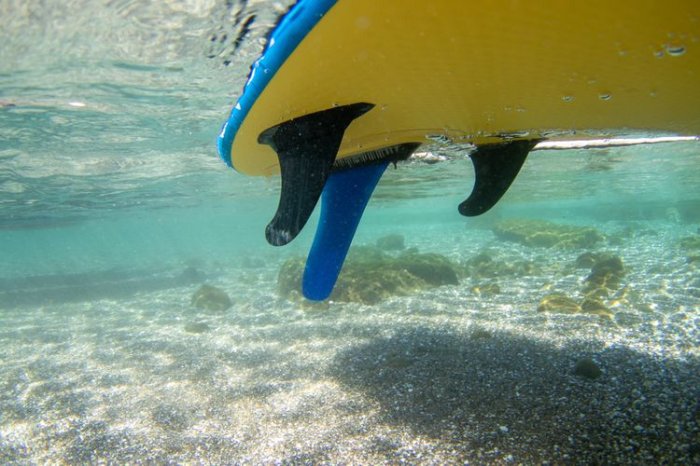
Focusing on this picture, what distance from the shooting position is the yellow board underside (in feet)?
5.41

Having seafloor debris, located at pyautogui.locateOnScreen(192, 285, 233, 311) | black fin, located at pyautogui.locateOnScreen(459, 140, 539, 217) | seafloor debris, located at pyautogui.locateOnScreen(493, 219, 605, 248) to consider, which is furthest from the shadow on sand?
seafloor debris, located at pyautogui.locateOnScreen(493, 219, 605, 248)

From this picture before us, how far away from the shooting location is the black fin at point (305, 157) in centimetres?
267

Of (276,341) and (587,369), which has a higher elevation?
(587,369)

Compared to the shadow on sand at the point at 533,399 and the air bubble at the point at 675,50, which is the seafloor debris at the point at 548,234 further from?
the air bubble at the point at 675,50

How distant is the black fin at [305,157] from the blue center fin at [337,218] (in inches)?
50.7

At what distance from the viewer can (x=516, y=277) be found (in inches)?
523

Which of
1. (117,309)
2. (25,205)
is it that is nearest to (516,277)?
(117,309)

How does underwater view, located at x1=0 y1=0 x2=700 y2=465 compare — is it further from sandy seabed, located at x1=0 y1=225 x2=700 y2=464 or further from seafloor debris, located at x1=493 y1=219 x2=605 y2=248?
seafloor debris, located at x1=493 y1=219 x2=605 y2=248

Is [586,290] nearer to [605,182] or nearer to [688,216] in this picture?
[605,182]

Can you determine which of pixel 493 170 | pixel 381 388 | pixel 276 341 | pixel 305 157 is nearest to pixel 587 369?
pixel 381 388

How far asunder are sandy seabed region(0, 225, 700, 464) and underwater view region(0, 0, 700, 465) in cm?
4

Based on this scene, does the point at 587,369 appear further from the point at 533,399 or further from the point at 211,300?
the point at 211,300

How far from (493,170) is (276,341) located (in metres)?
6.76

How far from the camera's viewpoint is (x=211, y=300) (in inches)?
558
